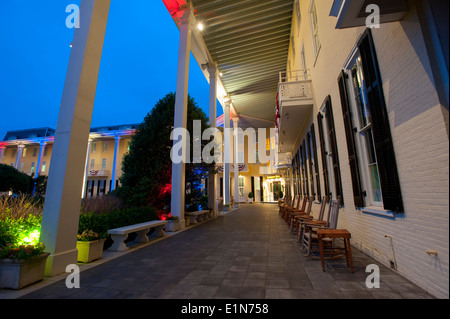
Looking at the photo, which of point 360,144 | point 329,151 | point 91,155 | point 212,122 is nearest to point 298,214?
point 329,151

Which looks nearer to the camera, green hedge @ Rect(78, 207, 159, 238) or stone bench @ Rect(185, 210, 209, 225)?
green hedge @ Rect(78, 207, 159, 238)

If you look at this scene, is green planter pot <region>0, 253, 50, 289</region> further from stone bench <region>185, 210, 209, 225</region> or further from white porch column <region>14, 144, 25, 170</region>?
white porch column <region>14, 144, 25, 170</region>

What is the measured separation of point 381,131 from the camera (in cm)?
296

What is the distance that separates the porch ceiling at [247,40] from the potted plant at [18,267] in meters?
10.5

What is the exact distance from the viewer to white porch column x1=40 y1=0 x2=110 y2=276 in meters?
3.21

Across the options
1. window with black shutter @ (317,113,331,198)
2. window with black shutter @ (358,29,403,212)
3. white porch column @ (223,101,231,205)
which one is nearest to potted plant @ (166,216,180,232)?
window with black shutter @ (317,113,331,198)

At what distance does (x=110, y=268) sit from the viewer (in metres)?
3.44

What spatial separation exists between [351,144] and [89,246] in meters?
5.47

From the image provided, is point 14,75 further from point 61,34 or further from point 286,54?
point 286,54

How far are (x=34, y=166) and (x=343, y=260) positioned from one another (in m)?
33.7

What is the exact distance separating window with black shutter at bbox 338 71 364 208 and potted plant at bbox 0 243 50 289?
5397 mm

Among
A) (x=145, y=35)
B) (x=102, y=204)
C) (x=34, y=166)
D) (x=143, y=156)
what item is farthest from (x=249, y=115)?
(x=145, y=35)

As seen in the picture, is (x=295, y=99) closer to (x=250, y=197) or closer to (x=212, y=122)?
(x=212, y=122)
